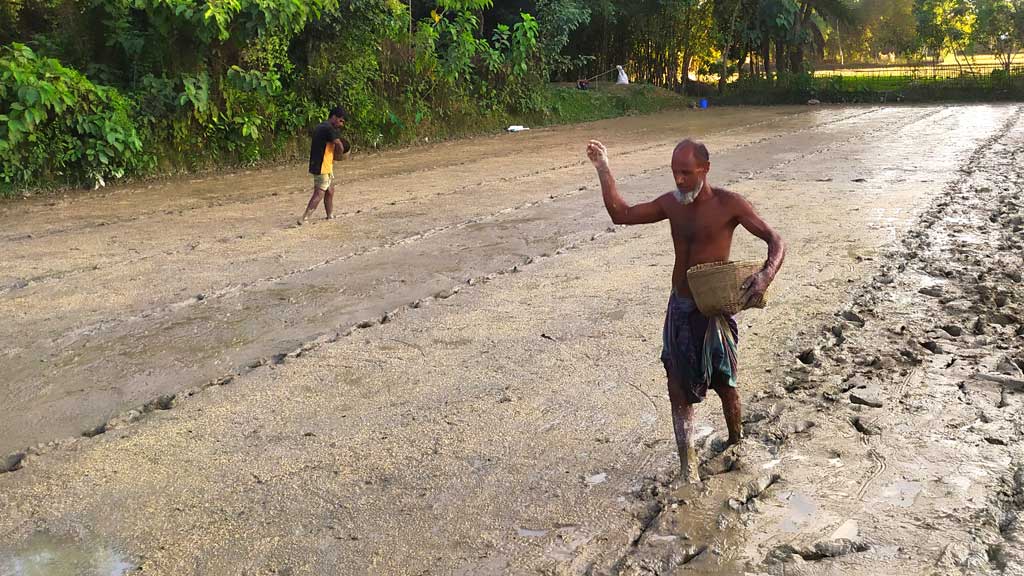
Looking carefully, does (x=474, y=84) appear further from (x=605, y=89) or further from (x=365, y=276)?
(x=365, y=276)

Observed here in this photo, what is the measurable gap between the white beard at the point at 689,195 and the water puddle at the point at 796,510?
1.26 m

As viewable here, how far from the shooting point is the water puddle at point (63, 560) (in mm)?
3656

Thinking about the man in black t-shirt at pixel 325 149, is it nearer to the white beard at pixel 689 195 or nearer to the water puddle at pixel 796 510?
the white beard at pixel 689 195

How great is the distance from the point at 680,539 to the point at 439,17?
62.3ft

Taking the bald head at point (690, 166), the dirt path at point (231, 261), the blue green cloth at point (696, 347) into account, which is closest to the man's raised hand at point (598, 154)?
the bald head at point (690, 166)

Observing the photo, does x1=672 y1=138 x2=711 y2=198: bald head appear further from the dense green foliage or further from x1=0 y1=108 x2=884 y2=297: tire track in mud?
the dense green foliage

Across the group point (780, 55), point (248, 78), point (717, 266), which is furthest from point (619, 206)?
point (780, 55)

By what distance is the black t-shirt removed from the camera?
10.4 metres

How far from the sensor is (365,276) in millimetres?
8328

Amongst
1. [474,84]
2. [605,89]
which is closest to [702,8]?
[605,89]

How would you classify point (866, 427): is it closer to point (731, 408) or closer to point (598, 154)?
point (731, 408)

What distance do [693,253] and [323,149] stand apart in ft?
23.3

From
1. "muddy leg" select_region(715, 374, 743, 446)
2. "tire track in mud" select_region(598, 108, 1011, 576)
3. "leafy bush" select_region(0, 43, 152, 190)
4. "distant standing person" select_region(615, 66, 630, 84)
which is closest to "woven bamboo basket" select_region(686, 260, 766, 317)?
"muddy leg" select_region(715, 374, 743, 446)

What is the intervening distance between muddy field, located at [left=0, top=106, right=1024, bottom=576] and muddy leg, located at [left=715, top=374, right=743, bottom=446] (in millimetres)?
84
